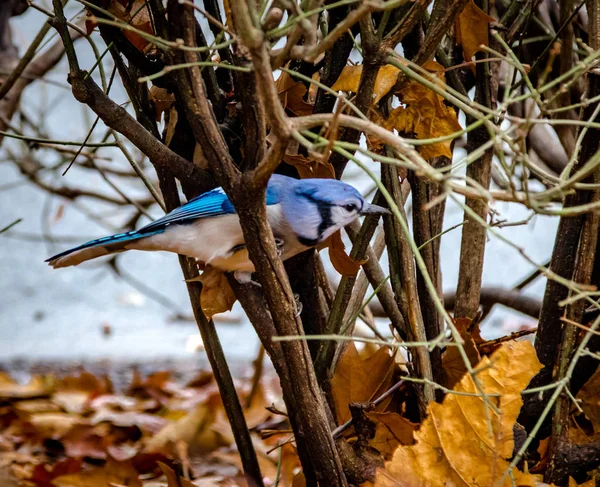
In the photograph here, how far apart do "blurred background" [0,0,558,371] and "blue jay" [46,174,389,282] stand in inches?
77.7

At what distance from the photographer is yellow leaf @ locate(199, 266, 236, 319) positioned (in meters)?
1.55

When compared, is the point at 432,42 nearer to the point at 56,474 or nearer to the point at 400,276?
the point at 400,276

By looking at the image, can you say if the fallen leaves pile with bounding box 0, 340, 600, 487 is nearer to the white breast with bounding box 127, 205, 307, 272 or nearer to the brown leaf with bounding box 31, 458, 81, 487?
the brown leaf with bounding box 31, 458, 81, 487

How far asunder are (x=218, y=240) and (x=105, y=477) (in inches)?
30.6

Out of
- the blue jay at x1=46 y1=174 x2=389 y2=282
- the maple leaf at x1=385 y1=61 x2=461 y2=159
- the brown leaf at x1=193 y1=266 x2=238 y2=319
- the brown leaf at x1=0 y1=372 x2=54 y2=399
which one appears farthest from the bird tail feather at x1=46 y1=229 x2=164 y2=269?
the brown leaf at x1=0 y1=372 x2=54 y2=399

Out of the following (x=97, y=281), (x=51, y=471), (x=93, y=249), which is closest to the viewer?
(x=93, y=249)

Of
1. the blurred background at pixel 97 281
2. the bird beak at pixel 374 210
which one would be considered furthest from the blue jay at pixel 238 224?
the blurred background at pixel 97 281

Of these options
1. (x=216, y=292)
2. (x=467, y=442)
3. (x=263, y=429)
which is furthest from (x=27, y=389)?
(x=467, y=442)

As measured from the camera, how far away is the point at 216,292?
156 cm

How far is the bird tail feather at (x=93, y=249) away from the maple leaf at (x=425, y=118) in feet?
1.88

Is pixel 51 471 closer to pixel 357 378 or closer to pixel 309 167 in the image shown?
pixel 357 378

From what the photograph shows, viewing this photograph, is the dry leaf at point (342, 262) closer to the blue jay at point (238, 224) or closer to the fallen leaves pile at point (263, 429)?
the blue jay at point (238, 224)

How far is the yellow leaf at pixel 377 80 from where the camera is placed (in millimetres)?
1389

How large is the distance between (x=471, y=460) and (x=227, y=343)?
294cm
